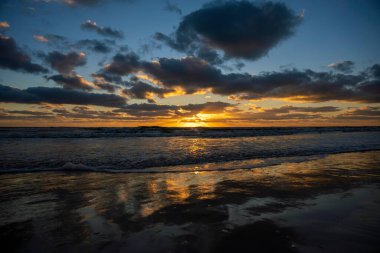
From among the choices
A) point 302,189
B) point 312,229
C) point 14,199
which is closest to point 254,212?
point 312,229

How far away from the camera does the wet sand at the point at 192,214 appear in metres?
3.29

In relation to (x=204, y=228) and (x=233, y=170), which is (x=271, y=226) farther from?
(x=233, y=170)

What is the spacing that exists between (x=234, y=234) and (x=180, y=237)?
2.60 ft

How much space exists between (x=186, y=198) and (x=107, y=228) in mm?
2061

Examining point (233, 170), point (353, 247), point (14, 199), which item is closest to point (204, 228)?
point (353, 247)

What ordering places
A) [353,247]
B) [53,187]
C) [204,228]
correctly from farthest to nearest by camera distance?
[53,187]
[204,228]
[353,247]

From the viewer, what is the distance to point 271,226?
12.5 feet

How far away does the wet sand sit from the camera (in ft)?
10.8

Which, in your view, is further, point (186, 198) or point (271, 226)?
point (186, 198)

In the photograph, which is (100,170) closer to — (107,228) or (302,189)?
(107,228)

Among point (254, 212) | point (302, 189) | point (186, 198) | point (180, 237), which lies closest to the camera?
point (180, 237)

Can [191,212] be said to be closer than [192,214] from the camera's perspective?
No

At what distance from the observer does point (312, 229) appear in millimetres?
3697

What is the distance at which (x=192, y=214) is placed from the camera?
4.45m
